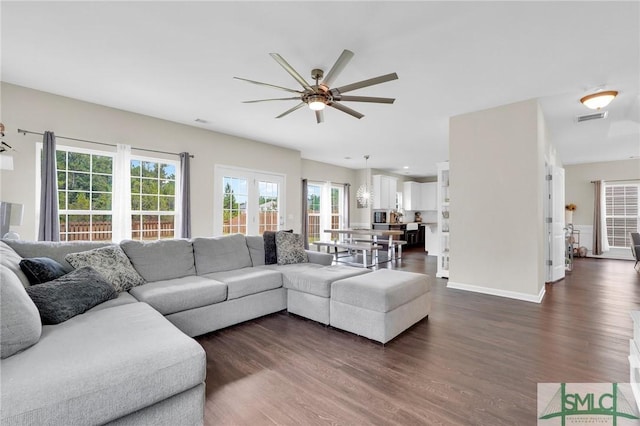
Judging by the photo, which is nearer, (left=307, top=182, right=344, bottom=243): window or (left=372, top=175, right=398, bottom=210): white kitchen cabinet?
(left=307, top=182, right=344, bottom=243): window

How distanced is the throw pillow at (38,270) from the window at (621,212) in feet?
38.2

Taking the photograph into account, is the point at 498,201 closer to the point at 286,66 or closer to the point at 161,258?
the point at 286,66

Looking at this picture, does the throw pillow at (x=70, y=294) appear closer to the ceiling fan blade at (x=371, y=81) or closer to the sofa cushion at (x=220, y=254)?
the sofa cushion at (x=220, y=254)

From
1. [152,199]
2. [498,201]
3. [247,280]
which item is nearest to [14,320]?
[247,280]

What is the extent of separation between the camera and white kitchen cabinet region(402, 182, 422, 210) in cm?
1115

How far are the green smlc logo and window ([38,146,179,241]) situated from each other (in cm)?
525

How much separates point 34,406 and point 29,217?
3705 millimetres

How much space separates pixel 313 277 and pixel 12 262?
2.44m

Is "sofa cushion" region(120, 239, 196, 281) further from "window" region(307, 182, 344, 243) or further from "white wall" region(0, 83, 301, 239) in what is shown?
"window" region(307, 182, 344, 243)

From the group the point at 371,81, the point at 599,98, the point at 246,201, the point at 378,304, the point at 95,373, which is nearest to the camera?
the point at 95,373

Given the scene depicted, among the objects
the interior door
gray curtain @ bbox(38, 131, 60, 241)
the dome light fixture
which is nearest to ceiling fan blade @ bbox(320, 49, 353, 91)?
the dome light fixture

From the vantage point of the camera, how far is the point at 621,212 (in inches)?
317

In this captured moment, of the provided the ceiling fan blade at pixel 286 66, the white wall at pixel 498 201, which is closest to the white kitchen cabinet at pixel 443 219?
the white wall at pixel 498 201

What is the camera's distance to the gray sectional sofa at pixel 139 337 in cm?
122
